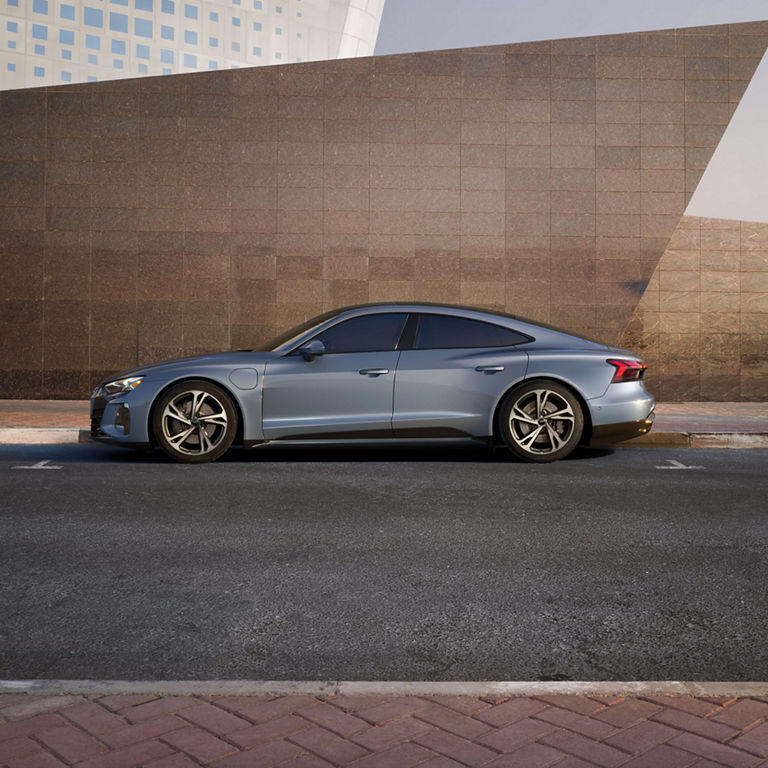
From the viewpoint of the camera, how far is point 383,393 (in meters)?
9.23

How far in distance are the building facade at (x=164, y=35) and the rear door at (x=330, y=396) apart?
69926 mm

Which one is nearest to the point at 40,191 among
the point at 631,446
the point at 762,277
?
the point at 631,446

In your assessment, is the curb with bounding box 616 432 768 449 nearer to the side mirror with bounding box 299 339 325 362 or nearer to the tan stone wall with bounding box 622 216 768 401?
the side mirror with bounding box 299 339 325 362

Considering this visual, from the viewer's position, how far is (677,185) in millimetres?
18422

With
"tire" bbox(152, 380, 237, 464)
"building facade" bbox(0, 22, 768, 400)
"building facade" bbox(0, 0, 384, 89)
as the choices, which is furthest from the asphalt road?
"building facade" bbox(0, 0, 384, 89)

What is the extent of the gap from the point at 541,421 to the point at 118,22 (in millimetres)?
76565

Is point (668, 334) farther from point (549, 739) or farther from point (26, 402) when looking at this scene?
point (549, 739)

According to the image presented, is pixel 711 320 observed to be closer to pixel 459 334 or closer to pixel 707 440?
pixel 707 440

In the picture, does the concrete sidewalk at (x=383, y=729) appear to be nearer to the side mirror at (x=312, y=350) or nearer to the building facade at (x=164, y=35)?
the side mirror at (x=312, y=350)

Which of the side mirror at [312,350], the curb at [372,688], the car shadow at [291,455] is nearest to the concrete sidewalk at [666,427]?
the car shadow at [291,455]

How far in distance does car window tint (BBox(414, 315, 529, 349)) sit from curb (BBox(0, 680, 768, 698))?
20.7 feet

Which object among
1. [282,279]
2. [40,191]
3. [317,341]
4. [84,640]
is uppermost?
[40,191]

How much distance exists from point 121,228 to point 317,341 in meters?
10.3

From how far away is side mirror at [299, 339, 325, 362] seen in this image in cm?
923
